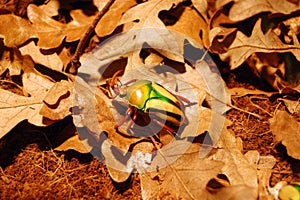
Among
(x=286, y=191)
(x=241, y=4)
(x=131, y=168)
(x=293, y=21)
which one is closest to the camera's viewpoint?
(x=286, y=191)

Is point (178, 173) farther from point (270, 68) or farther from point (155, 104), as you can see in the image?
point (270, 68)

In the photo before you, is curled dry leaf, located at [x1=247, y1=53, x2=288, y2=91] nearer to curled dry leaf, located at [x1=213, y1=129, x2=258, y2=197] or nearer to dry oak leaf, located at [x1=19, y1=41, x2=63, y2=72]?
curled dry leaf, located at [x1=213, y1=129, x2=258, y2=197]

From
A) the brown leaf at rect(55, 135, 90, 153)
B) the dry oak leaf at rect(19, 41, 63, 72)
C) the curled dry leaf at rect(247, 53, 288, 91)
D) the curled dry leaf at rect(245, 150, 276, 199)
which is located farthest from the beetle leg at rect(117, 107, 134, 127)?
the curled dry leaf at rect(247, 53, 288, 91)

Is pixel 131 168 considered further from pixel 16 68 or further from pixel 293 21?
pixel 293 21

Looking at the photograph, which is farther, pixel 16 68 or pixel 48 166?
pixel 16 68

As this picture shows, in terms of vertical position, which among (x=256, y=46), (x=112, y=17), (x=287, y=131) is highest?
(x=112, y=17)

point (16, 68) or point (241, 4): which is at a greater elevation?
point (241, 4)

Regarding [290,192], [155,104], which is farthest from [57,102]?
[290,192]

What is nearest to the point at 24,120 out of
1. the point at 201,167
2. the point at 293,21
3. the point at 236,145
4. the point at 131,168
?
the point at 131,168
